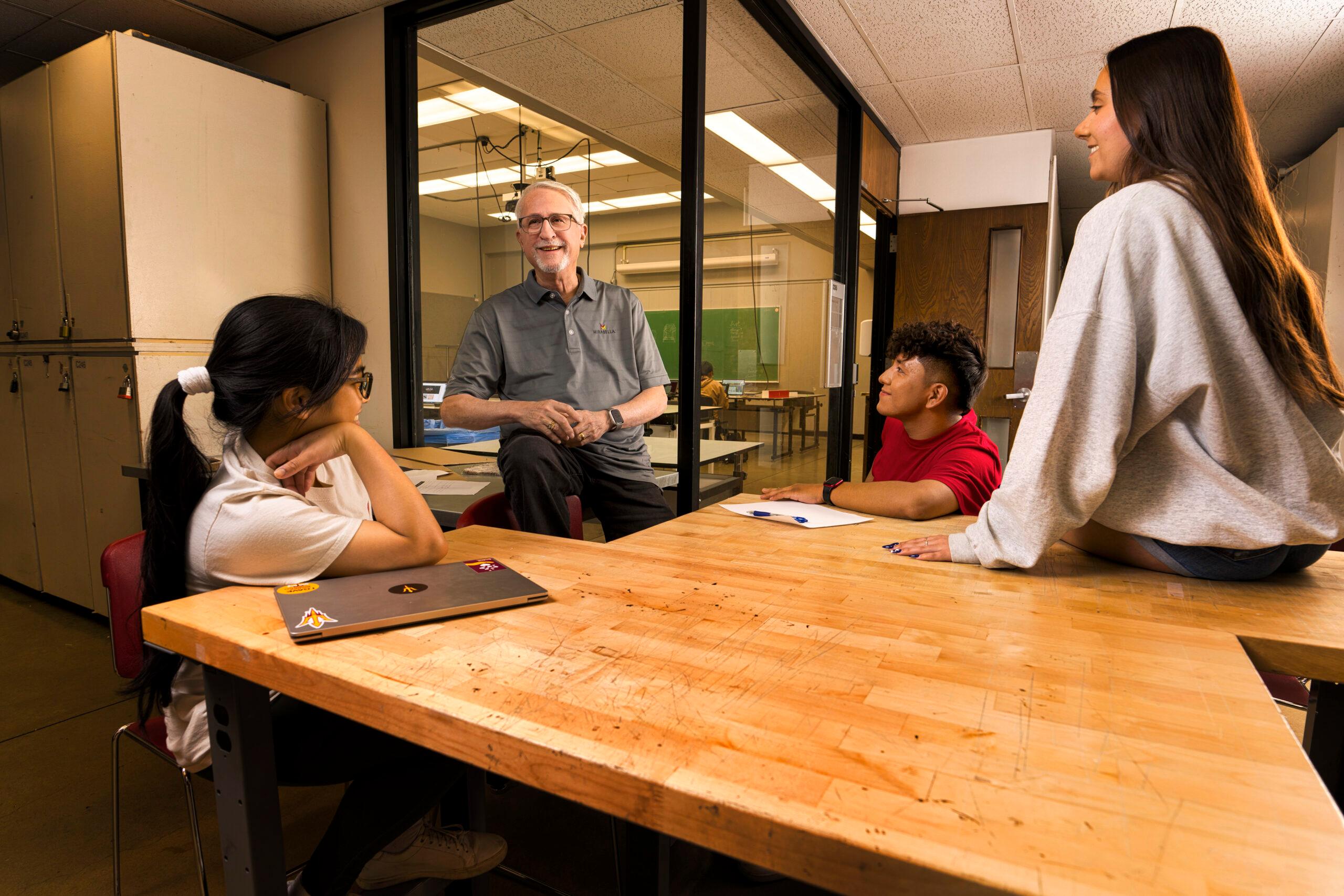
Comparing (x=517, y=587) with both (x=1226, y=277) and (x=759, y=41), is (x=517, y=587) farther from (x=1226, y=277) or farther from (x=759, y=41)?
(x=759, y=41)

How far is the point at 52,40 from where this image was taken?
11.4 ft

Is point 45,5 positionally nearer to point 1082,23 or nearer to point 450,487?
point 450,487

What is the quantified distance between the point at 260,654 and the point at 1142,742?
2.74ft

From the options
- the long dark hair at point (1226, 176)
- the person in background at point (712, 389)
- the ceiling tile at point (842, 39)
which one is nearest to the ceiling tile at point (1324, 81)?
the ceiling tile at point (842, 39)

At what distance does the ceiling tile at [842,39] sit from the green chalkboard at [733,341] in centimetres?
135

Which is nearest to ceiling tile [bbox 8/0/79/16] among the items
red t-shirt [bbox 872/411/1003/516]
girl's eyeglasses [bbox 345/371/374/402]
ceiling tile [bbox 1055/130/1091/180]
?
girl's eyeglasses [bbox 345/371/374/402]

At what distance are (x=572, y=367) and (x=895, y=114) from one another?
3341 millimetres

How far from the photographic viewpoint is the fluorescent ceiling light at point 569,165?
121 inches

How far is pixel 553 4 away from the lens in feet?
10.1

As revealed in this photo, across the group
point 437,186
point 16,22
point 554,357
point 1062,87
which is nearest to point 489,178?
point 437,186

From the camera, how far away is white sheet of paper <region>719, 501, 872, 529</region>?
145 centimetres

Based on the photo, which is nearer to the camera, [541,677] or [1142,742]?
[1142,742]

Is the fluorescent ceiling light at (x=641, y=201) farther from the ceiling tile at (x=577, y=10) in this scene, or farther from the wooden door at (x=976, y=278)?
the wooden door at (x=976, y=278)

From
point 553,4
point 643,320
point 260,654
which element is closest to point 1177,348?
point 260,654
